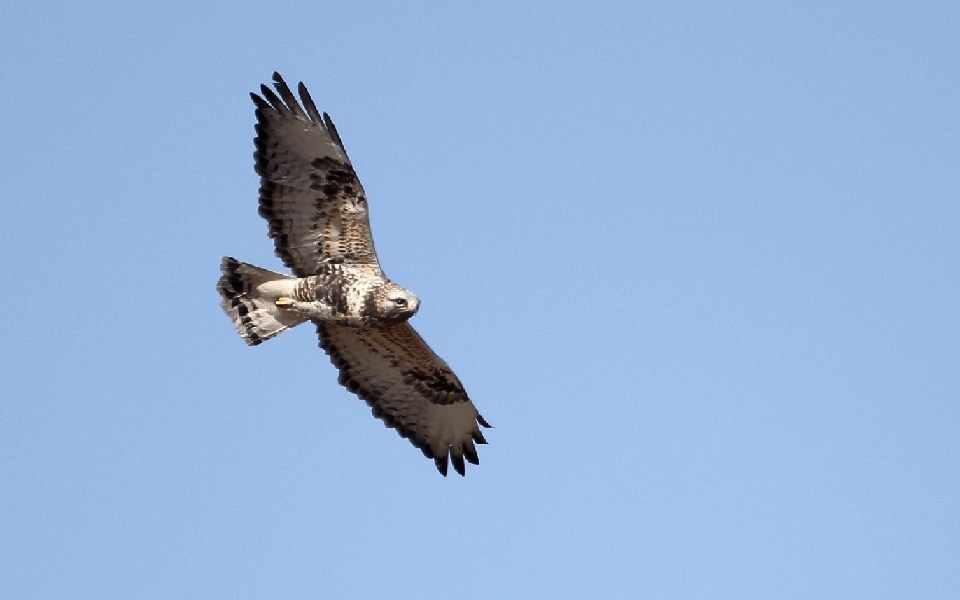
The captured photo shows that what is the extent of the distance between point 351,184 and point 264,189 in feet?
2.75

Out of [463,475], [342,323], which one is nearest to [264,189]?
[342,323]

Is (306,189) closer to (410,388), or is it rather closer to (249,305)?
(249,305)

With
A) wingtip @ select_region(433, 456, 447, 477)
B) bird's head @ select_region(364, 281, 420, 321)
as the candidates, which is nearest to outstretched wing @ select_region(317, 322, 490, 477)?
wingtip @ select_region(433, 456, 447, 477)

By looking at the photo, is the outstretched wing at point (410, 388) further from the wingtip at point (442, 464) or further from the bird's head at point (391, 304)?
the bird's head at point (391, 304)

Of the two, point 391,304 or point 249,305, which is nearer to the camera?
point 391,304

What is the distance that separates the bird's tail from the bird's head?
96cm

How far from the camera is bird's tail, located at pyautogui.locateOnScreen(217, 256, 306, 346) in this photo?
46.6 ft

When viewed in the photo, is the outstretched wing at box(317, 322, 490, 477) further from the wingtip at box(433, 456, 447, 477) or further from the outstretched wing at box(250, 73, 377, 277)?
the outstretched wing at box(250, 73, 377, 277)

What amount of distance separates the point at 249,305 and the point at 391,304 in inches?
60.5

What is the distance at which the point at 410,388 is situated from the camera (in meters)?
15.2

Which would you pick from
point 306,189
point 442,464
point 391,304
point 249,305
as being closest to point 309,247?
point 306,189

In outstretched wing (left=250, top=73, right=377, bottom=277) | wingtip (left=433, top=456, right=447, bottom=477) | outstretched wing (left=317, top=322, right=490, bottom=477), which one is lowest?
A: wingtip (left=433, top=456, right=447, bottom=477)

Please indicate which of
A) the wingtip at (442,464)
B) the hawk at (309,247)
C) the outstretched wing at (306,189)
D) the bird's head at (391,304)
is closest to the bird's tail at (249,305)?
the hawk at (309,247)

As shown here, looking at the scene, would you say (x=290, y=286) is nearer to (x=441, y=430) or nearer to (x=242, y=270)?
(x=242, y=270)
